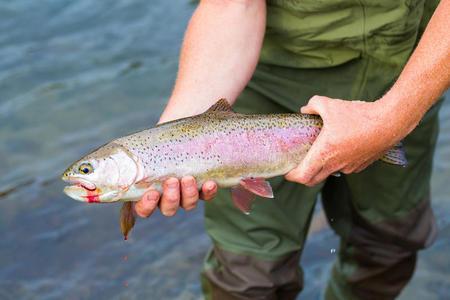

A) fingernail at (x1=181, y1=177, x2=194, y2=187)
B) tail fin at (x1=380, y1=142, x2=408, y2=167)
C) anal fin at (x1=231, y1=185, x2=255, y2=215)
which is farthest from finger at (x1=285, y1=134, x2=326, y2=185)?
fingernail at (x1=181, y1=177, x2=194, y2=187)

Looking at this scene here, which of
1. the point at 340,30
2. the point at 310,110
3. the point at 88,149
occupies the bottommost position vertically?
the point at 88,149

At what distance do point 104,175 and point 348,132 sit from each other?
0.73 meters

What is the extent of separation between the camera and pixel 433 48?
2.60m

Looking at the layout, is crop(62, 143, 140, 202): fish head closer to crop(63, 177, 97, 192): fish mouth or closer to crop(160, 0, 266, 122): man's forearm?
crop(63, 177, 97, 192): fish mouth

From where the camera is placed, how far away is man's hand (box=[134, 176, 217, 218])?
99.0 inches

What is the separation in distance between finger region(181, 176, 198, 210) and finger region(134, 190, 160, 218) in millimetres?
80

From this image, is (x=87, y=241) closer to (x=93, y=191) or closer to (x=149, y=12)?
(x=93, y=191)

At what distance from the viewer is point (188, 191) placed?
2.55 m

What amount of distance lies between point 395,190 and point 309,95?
626 millimetres

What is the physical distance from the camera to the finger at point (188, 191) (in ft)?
8.32

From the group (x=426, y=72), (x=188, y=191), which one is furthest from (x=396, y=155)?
(x=188, y=191)

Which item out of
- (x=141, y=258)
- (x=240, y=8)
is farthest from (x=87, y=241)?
(x=240, y=8)

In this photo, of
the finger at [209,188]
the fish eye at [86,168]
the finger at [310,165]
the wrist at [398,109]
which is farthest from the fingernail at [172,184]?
the wrist at [398,109]

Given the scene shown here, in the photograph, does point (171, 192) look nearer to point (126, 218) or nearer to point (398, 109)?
point (126, 218)
